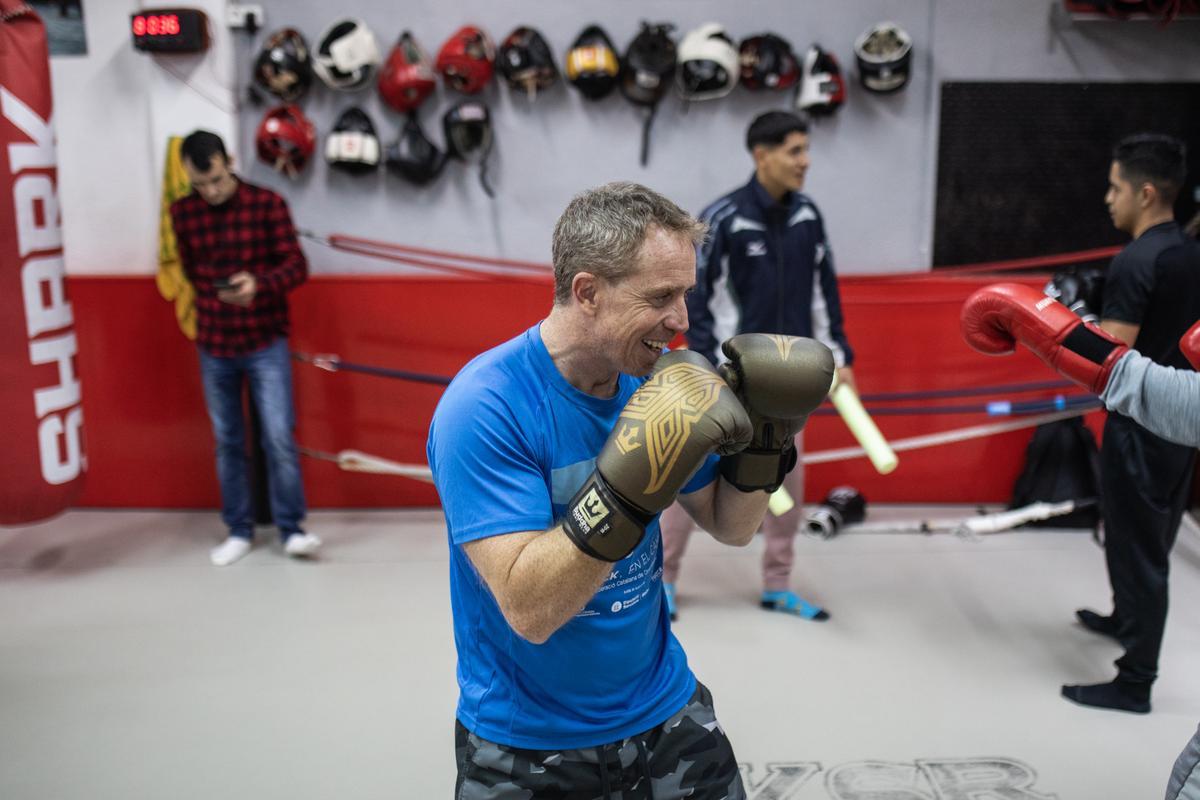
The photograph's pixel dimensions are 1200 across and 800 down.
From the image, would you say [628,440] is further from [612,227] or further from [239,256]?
[239,256]

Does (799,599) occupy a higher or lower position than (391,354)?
lower

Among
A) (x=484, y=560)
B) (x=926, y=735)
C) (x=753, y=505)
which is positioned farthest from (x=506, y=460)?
(x=926, y=735)

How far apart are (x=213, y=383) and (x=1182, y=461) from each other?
11.2 feet

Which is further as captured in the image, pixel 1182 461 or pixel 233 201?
pixel 233 201

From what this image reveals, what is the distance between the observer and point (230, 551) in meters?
4.02

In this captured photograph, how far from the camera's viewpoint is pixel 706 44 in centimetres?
419

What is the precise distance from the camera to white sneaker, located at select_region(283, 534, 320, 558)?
3.99 metres

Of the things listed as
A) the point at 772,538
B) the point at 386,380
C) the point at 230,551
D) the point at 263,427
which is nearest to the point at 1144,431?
the point at 772,538

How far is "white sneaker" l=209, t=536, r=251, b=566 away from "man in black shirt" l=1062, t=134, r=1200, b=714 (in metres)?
3.11

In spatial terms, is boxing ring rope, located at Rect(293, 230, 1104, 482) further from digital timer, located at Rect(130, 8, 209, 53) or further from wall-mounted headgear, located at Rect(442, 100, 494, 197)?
digital timer, located at Rect(130, 8, 209, 53)

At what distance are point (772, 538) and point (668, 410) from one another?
229cm

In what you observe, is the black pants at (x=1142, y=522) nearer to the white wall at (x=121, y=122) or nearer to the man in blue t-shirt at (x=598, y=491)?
the man in blue t-shirt at (x=598, y=491)

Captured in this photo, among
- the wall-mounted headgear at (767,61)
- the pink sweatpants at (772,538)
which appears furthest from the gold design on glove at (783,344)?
the wall-mounted headgear at (767,61)

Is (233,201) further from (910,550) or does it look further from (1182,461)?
(1182,461)
